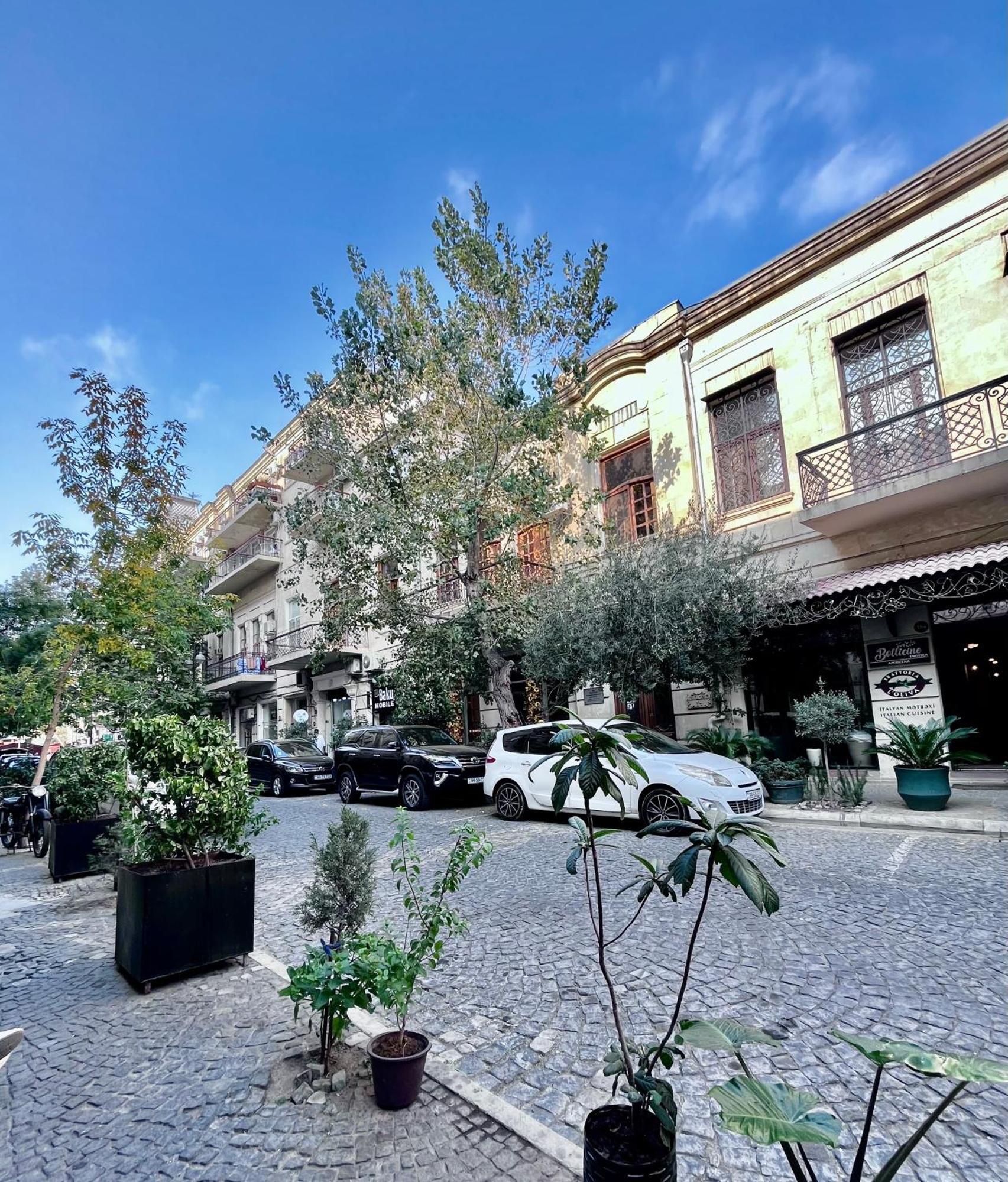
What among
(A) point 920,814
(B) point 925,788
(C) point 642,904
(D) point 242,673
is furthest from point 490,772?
(D) point 242,673

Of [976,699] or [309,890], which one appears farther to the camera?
[976,699]

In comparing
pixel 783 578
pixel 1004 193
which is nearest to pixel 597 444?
pixel 783 578

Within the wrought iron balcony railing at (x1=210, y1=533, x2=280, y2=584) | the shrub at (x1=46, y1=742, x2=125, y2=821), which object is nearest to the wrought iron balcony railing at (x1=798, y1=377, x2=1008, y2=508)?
the shrub at (x1=46, y1=742, x2=125, y2=821)

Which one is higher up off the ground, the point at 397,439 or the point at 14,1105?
the point at 397,439

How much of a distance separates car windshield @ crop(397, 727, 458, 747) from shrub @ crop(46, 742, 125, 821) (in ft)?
22.9

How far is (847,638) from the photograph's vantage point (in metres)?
13.0

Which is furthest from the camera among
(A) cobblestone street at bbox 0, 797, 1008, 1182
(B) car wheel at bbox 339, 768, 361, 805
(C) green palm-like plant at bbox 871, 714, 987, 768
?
(B) car wheel at bbox 339, 768, 361, 805

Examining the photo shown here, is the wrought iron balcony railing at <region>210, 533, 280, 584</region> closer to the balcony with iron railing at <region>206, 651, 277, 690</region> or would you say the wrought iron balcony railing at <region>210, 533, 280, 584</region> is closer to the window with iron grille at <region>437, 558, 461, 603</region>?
the balcony with iron railing at <region>206, 651, 277, 690</region>

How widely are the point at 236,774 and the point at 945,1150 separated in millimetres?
4555

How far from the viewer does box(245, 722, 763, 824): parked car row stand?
8.89m

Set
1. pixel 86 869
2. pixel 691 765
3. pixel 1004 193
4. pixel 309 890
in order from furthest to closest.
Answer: pixel 1004 193 → pixel 691 765 → pixel 86 869 → pixel 309 890

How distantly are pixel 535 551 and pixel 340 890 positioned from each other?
15.2m

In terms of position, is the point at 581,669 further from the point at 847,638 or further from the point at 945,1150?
the point at 945,1150

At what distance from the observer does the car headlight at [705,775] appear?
8.77 meters
